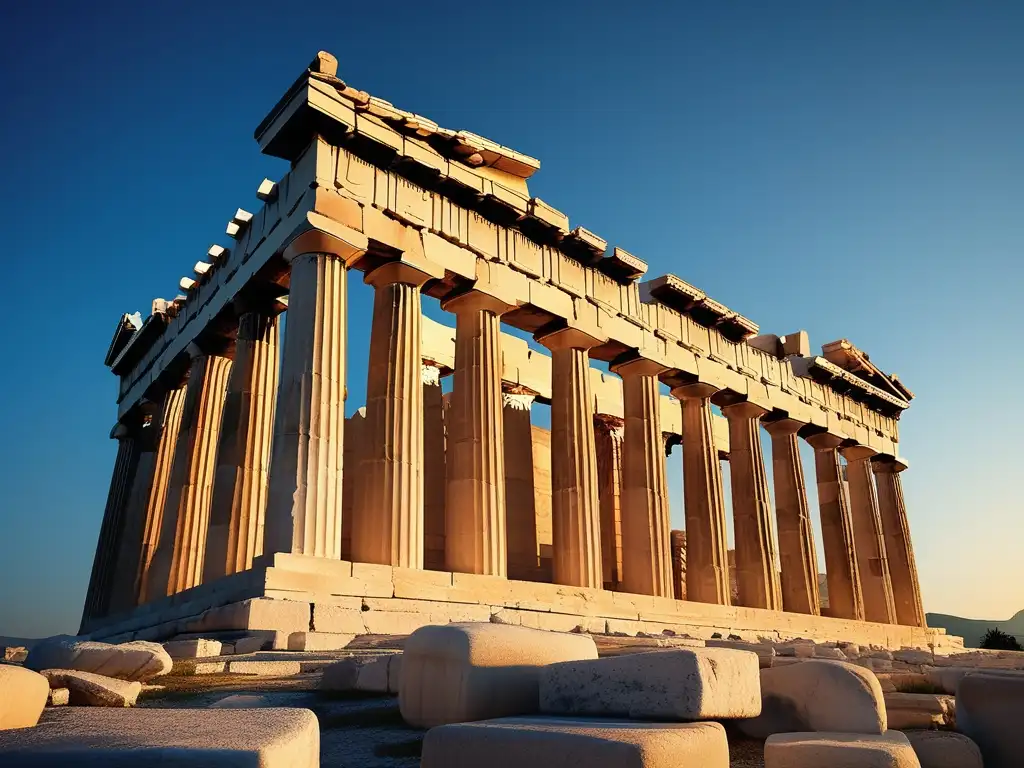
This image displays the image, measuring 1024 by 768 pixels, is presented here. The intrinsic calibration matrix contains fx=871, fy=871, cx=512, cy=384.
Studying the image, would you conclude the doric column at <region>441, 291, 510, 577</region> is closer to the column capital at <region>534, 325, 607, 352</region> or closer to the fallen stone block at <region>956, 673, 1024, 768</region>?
the column capital at <region>534, 325, 607, 352</region>

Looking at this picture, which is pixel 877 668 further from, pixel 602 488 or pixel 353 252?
pixel 602 488

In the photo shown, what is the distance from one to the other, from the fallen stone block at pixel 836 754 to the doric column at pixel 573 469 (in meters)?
15.6

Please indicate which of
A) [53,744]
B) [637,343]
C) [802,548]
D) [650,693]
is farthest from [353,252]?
[802,548]

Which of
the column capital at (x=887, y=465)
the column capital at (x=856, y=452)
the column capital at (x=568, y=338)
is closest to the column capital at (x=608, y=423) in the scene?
the column capital at (x=856, y=452)

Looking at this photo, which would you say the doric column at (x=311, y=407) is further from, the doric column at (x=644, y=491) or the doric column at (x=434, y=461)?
the doric column at (x=644, y=491)

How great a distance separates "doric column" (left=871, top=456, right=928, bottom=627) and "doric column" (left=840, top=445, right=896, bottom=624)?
85cm

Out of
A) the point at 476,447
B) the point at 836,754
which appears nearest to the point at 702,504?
the point at 476,447

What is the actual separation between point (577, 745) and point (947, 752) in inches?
132

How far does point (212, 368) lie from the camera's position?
22766 millimetres

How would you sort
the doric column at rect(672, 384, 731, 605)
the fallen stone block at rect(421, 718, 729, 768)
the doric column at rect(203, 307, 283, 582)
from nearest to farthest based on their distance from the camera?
the fallen stone block at rect(421, 718, 729, 768)
the doric column at rect(203, 307, 283, 582)
the doric column at rect(672, 384, 731, 605)

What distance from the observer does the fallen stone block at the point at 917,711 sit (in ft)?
23.4

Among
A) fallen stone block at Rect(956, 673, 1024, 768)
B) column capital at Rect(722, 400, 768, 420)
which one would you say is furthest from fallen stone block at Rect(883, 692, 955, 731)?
column capital at Rect(722, 400, 768, 420)

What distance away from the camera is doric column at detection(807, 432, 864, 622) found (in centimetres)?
2997

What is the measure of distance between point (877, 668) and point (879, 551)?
23.7 metres
